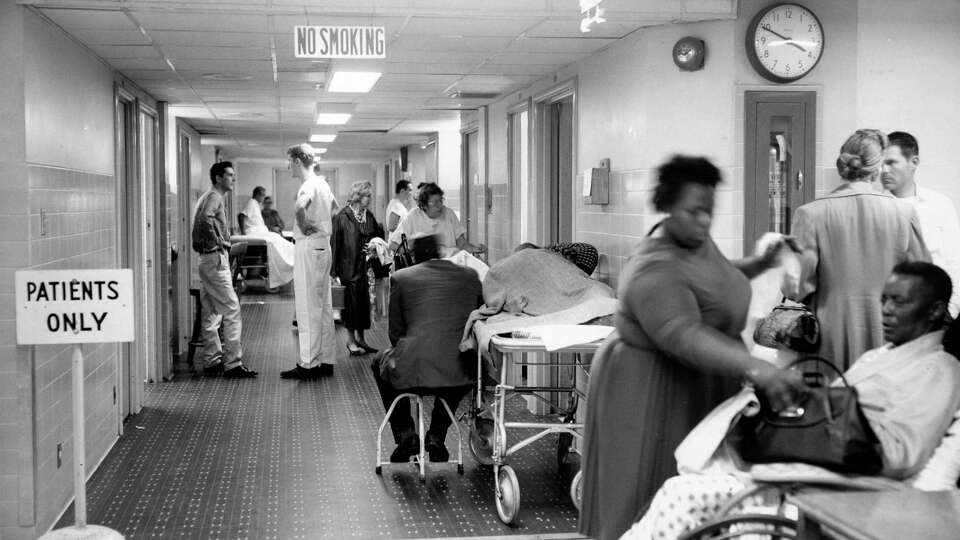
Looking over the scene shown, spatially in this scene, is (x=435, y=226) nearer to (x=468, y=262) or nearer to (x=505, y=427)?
(x=468, y=262)

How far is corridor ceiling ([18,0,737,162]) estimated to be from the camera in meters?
5.17

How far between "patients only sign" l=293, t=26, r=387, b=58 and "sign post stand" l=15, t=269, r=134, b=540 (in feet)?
5.80

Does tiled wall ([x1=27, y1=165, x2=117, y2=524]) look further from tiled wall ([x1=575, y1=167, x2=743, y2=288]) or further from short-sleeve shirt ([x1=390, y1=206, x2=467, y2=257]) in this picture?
short-sleeve shirt ([x1=390, y1=206, x2=467, y2=257])

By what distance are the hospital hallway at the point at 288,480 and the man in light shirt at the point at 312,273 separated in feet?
2.10

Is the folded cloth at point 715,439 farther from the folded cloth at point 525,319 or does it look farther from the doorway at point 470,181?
the doorway at point 470,181

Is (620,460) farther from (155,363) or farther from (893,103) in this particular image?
(155,363)

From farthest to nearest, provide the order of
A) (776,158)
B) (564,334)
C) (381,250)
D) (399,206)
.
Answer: (399,206), (381,250), (776,158), (564,334)

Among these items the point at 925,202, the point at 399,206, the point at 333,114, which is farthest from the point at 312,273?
the point at 925,202

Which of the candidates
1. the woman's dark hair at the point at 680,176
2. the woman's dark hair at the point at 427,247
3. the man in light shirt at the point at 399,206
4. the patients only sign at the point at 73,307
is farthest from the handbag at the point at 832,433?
the man in light shirt at the point at 399,206

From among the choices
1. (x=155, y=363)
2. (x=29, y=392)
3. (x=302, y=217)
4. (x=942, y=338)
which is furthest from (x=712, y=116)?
(x=155, y=363)

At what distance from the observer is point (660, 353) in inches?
131

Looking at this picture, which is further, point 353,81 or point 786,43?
point 353,81

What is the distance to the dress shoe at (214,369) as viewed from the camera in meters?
9.34

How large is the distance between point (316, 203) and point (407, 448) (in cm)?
378
